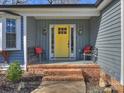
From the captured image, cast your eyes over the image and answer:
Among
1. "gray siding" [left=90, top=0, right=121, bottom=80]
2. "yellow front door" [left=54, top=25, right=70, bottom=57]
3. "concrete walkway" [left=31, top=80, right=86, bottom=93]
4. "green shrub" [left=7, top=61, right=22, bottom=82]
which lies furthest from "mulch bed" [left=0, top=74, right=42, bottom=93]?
"yellow front door" [left=54, top=25, right=70, bottom=57]

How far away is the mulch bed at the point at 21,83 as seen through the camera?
11797 millimetres

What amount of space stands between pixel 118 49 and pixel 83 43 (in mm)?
8671

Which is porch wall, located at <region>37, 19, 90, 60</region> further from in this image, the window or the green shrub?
the green shrub

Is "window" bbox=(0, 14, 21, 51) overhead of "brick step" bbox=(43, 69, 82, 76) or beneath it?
overhead

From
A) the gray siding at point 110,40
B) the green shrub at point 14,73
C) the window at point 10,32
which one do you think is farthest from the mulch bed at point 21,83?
the gray siding at point 110,40

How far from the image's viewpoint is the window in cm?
1494

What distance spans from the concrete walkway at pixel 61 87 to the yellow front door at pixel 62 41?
22.5 feet

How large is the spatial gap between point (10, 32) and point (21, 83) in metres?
3.55

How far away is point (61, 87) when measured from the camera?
38.4 ft

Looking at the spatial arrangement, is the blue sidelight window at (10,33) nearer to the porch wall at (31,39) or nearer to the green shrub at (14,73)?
the porch wall at (31,39)

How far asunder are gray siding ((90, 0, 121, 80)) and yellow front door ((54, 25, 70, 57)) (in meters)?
4.41

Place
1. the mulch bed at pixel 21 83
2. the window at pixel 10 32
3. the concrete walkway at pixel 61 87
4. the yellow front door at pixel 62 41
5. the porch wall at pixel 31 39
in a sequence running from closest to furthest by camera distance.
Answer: the concrete walkway at pixel 61 87 → the mulch bed at pixel 21 83 → the window at pixel 10 32 → the porch wall at pixel 31 39 → the yellow front door at pixel 62 41

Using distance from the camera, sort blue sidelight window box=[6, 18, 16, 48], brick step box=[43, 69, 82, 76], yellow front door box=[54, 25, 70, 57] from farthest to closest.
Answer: yellow front door box=[54, 25, 70, 57]
blue sidelight window box=[6, 18, 16, 48]
brick step box=[43, 69, 82, 76]

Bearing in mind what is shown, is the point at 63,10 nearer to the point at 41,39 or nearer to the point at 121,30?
the point at 41,39
